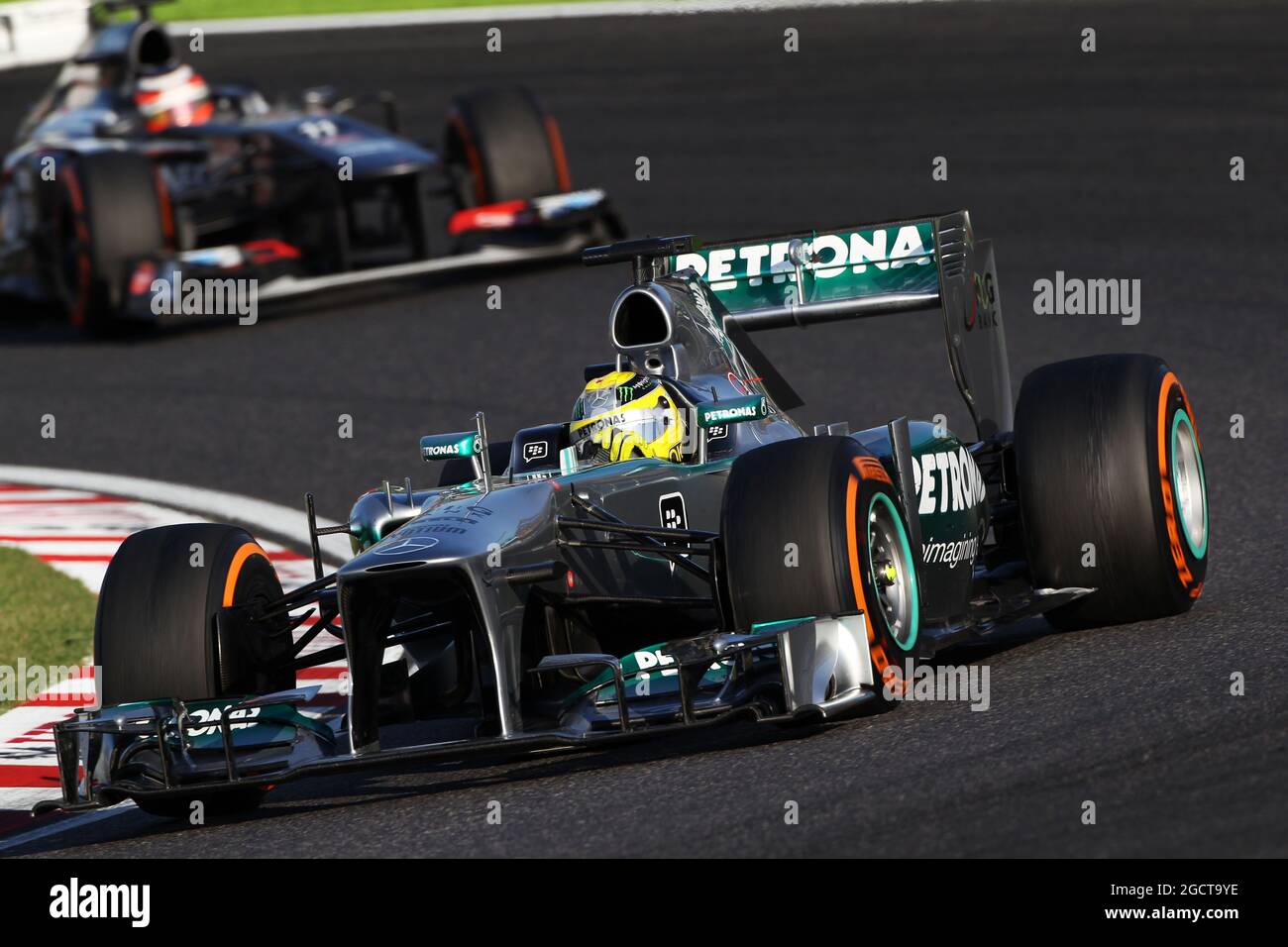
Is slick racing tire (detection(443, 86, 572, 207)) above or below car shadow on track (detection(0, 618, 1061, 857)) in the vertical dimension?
above

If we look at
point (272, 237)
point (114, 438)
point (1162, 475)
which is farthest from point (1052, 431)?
point (272, 237)

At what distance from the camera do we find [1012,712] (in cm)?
652

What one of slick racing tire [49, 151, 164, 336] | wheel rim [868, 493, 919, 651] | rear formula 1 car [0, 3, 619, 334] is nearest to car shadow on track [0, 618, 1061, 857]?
wheel rim [868, 493, 919, 651]

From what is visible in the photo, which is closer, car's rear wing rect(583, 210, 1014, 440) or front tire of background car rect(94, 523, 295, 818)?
front tire of background car rect(94, 523, 295, 818)

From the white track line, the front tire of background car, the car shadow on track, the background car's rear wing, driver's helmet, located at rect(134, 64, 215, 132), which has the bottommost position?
the car shadow on track

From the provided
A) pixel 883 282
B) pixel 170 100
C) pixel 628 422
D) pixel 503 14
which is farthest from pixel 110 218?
pixel 503 14

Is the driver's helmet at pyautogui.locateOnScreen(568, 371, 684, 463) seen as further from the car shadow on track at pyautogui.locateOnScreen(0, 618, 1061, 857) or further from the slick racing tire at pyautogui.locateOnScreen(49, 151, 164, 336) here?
the slick racing tire at pyautogui.locateOnScreen(49, 151, 164, 336)

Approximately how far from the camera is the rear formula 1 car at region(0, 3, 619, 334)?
15.4 m

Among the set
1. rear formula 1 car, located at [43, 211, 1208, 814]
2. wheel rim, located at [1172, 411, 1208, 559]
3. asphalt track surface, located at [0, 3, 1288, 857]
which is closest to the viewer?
asphalt track surface, located at [0, 3, 1288, 857]

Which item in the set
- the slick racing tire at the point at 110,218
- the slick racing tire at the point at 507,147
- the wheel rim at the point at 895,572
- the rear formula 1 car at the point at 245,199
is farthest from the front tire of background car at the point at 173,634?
the slick racing tire at the point at 507,147

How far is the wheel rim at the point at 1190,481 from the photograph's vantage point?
7.89 meters

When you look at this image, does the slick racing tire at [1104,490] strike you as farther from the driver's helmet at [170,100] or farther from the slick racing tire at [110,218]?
the driver's helmet at [170,100]

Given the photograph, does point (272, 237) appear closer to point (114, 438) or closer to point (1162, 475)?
point (114, 438)

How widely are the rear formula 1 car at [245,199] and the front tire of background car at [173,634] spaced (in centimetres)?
847
